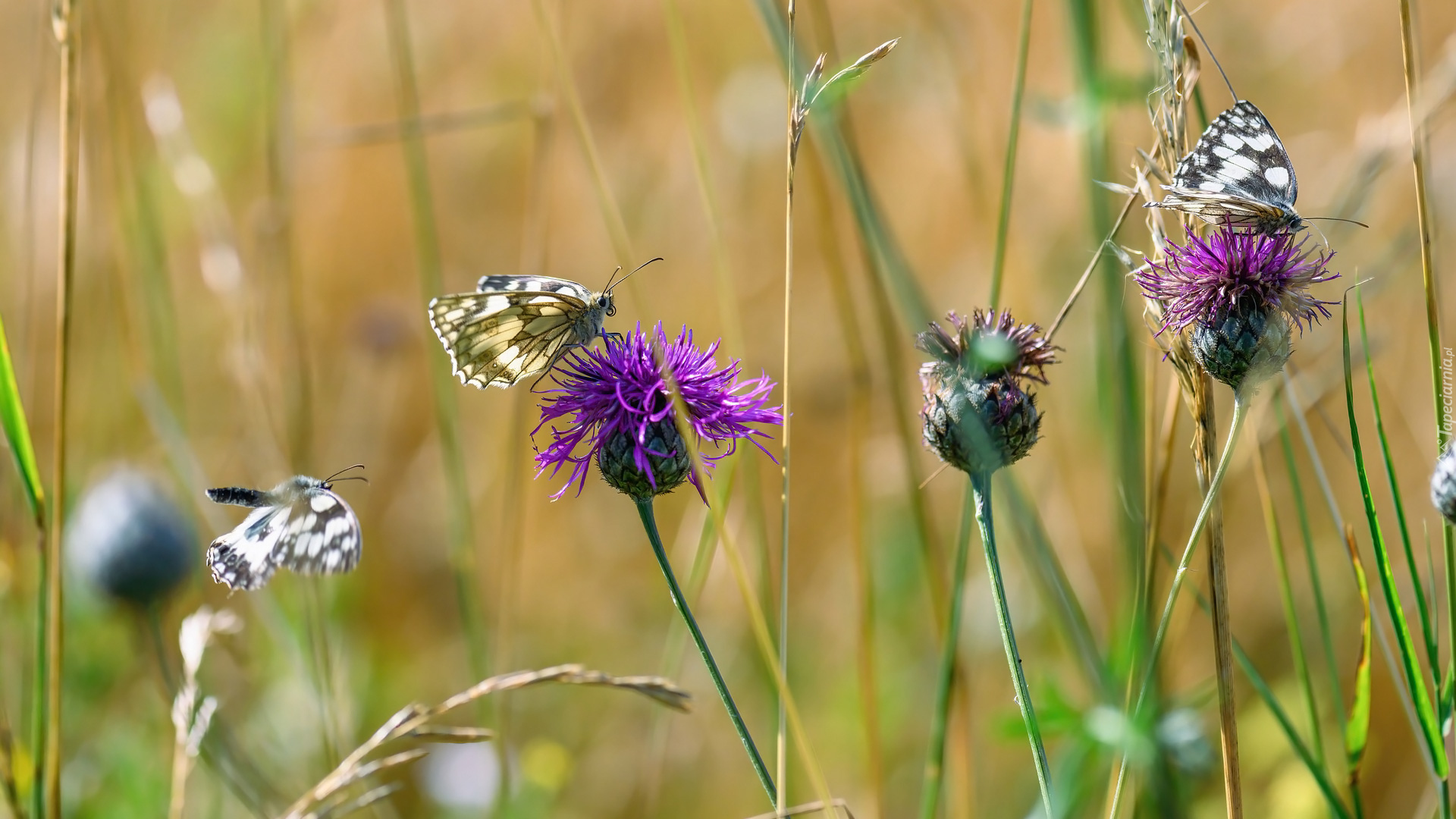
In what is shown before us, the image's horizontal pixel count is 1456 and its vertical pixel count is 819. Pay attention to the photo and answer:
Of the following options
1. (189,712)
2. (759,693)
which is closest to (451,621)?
(759,693)

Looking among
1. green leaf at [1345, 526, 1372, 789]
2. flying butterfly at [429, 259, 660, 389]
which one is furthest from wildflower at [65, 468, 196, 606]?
green leaf at [1345, 526, 1372, 789]

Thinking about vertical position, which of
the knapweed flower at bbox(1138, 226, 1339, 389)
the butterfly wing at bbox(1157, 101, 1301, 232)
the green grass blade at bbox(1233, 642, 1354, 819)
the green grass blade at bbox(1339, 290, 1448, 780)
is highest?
the butterfly wing at bbox(1157, 101, 1301, 232)

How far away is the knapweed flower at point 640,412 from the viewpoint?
1596 mm

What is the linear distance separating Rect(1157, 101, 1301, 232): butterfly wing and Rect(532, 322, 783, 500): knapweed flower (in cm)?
63

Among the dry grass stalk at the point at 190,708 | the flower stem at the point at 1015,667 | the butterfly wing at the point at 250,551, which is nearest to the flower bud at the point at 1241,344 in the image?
the flower stem at the point at 1015,667

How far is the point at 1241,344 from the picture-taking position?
4.49 ft

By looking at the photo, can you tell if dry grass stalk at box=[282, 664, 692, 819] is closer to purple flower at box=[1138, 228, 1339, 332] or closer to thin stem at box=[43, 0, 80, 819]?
thin stem at box=[43, 0, 80, 819]

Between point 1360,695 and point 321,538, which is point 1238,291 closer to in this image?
point 1360,695

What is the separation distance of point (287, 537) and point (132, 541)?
165cm

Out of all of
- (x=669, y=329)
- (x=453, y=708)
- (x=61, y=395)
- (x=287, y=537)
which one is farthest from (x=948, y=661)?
(x=669, y=329)

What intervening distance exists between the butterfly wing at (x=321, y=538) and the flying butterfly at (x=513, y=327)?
299 mm

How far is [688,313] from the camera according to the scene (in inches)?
198

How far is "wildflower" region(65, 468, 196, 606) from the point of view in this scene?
2.90m

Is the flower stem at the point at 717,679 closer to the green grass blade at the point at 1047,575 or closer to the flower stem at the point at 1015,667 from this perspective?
the flower stem at the point at 1015,667
